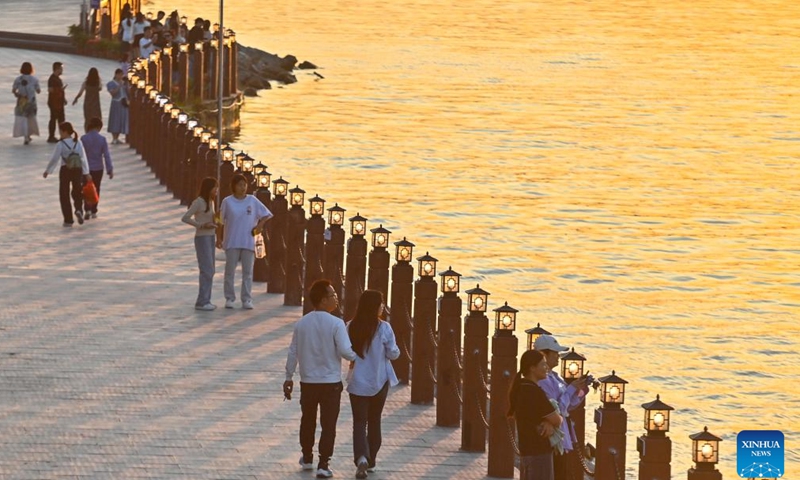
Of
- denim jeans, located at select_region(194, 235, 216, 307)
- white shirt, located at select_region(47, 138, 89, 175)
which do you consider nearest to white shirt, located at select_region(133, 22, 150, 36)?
white shirt, located at select_region(47, 138, 89, 175)

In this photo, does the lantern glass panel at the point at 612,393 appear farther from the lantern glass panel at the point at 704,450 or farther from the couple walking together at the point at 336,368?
the couple walking together at the point at 336,368

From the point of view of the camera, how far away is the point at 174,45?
47406 mm

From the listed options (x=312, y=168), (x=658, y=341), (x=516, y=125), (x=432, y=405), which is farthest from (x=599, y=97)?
(x=432, y=405)

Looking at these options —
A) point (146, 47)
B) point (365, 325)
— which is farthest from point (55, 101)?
point (365, 325)

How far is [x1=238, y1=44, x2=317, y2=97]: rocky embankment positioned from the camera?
208 feet

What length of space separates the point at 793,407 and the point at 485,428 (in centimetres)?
1121

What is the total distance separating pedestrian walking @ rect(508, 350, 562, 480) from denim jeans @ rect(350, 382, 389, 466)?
1.80m

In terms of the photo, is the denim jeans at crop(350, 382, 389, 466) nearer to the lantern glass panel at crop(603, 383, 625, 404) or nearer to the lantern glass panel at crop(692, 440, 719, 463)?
the lantern glass panel at crop(603, 383, 625, 404)

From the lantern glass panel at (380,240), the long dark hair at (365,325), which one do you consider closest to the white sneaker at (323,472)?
the long dark hair at (365,325)

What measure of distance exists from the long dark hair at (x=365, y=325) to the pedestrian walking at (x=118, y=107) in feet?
70.9

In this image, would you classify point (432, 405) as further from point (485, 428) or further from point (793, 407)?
point (793, 407)

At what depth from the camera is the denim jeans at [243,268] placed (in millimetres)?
20656

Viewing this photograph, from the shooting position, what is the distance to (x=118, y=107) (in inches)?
1388

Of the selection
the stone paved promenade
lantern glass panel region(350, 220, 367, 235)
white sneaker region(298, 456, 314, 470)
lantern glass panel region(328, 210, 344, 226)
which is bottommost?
the stone paved promenade
